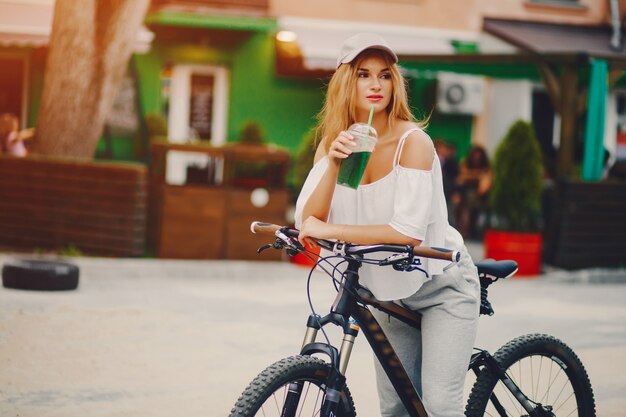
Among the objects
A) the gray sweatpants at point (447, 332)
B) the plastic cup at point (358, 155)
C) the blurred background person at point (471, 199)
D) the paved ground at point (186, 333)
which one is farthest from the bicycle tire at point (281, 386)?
the blurred background person at point (471, 199)

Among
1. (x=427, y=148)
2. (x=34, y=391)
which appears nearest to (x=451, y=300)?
(x=427, y=148)

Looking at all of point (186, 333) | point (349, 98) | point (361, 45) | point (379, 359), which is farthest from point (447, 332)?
point (186, 333)

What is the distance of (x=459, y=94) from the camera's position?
70.6 ft

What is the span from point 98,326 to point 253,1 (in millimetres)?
12688

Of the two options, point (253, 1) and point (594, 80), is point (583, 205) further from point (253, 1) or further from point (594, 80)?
point (253, 1)

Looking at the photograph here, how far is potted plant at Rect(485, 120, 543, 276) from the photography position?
505 inches

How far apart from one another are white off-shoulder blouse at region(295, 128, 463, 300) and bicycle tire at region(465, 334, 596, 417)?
66 centimetres

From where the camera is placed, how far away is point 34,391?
582cm

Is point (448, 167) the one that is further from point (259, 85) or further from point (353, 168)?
point (353, 168)

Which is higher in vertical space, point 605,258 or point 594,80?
point 594,80

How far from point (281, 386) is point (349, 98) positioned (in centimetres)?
106

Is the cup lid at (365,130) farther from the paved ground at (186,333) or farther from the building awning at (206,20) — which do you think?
the building awning at (206,20)

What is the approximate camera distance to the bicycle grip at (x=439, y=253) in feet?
11.0

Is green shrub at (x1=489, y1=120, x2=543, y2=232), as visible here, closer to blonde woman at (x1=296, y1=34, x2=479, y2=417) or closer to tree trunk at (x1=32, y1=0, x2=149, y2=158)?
tree trunk at (x1=32, y1=0, x2=149, y2=158)
